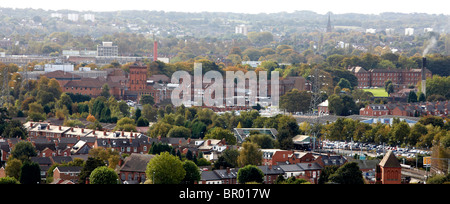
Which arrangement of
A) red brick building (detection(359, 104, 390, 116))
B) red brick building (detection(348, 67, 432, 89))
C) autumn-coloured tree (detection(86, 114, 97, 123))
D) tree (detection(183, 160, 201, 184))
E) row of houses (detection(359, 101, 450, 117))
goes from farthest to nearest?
1. red brick building (detection(348, 67, 432, 89))
2. red brick building (detection(359, 104, 390, 116))
3. row of houses (detection(359, 101, 450, 117))
4. autumn-coloured tree (detection(86, 114, 97, 123))
5. tree (detection(183, 160, 201, 184))

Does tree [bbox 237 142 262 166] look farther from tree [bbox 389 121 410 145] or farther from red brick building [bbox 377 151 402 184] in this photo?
tree [bbox 389 121 410 145]

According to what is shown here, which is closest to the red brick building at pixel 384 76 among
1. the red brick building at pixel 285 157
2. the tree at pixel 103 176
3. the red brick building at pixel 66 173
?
the red brick building at pixel 285 157

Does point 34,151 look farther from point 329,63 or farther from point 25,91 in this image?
point 329,63

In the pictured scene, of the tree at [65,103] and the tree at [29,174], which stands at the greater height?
the tree at [29,174]

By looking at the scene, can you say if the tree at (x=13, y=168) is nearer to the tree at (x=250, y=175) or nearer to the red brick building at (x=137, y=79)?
the tree at (x=250, y=175)

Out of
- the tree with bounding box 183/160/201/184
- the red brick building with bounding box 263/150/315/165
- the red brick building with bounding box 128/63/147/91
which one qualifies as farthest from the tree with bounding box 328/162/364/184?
the red brick building with bounding box 128/63/147/91

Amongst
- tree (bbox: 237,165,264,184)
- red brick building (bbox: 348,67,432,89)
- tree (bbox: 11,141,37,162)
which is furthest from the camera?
red brick building (bbox: 348,67,432,89)
